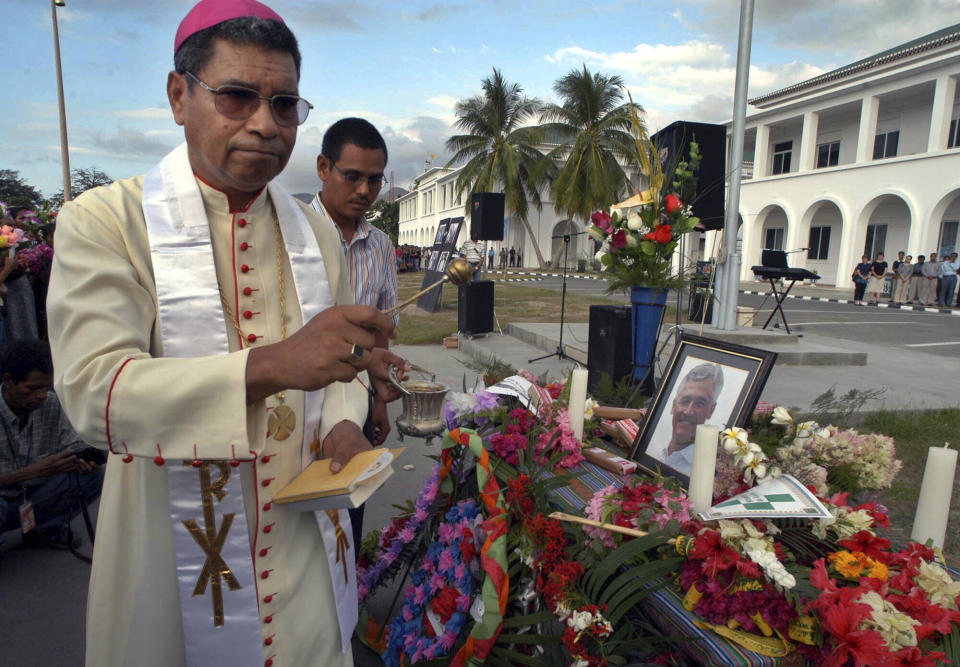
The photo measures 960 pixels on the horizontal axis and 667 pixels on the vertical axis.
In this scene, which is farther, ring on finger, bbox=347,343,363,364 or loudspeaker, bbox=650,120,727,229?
loudspeaker, bbox=650,120,727,229

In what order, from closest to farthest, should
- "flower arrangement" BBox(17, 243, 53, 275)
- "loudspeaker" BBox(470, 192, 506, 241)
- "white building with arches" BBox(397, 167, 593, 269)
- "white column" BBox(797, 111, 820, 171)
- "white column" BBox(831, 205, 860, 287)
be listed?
"flower arrangement" BBox(17, 243, 53, 275) → "loudspeaker" BBox(470, 192, 506, 241) → "white column" BBox(831, 205, 860, 287) → "white column" BBox(797, 111, 820, 171) → "white building with arches" BBox(397, 167, 593, 269)

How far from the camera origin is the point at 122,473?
1149mm

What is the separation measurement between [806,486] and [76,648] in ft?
9.29

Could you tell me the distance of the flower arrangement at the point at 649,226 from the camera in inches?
169

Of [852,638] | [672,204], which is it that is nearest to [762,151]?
[672,204]

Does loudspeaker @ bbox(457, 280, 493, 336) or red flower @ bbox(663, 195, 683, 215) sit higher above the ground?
red flower @ bbox(663, 195, 683, 215)

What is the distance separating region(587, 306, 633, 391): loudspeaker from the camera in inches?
221

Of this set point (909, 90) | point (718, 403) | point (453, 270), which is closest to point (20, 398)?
point (453, 270)

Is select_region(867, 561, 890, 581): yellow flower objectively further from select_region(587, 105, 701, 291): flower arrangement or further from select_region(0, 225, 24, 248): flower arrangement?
select_region(0, 225, 24, 248): flower arrangement

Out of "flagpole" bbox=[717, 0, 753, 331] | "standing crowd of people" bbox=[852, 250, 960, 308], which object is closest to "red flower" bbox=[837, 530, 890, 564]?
"flagpole" bbox=[717, 0, 753, 331]

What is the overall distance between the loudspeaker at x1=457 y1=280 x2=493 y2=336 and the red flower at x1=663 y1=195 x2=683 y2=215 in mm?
5040

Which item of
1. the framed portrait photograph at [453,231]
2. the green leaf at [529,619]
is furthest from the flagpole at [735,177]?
the green leaf at [529,619]

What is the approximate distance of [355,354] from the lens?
0.93 m

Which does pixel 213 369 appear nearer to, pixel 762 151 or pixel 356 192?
pixel 356 192
